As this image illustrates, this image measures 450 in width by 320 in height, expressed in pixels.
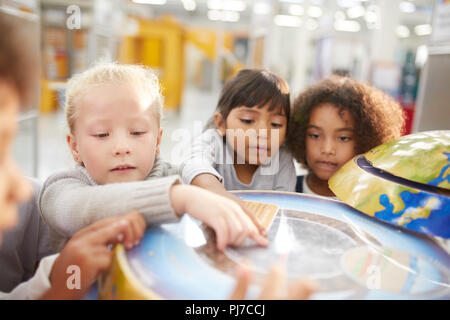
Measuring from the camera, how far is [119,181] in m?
0.46

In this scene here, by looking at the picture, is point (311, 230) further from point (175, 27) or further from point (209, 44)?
point (209, 44)

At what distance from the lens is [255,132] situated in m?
0.73

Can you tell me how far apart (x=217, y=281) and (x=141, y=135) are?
22 cm

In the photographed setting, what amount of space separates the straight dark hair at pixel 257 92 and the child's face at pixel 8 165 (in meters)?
0.53

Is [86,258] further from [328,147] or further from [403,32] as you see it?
[403,32]

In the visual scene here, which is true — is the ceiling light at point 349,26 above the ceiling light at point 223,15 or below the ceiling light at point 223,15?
below

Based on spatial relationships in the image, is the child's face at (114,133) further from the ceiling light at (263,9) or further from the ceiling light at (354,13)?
the ceiling light at (354,13)

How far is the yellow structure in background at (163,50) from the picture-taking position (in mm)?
4621

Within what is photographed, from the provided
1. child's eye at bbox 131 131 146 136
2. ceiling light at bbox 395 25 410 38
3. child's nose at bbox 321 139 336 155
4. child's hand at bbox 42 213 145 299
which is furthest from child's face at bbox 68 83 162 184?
ceiling light at bbox 395 25 410 38

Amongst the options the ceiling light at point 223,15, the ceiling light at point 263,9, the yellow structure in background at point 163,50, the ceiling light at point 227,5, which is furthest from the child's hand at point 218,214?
the ceiling light at point 223,15

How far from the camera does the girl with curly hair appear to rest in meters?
0.79

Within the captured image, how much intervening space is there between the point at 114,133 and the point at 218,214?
6.5 inches

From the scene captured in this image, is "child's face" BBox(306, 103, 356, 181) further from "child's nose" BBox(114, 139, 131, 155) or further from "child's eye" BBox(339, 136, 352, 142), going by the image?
"child's nose" BBox(114, 139, 131, 155)

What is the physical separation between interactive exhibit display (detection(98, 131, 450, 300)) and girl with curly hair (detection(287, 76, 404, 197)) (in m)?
0.23
